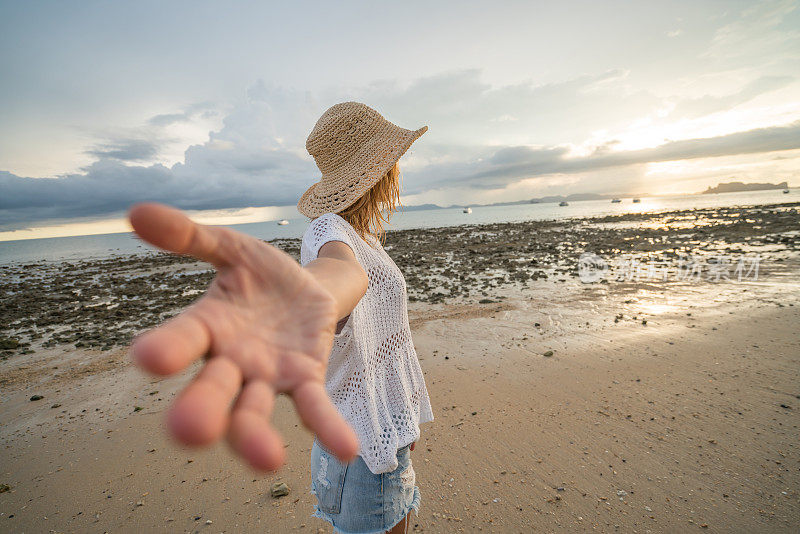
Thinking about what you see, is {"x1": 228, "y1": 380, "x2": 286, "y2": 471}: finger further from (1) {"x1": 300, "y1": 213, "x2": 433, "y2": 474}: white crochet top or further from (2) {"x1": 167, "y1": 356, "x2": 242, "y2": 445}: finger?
(1) {"x1": 300, "y1": 213, "x2": 433, "y2": 474}: white crochet top

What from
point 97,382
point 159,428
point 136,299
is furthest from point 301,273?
point 136,299

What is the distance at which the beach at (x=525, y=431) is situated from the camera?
10.4ft

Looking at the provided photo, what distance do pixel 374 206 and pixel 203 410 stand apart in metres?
1.60

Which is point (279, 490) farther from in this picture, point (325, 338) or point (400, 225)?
point (400, 225)

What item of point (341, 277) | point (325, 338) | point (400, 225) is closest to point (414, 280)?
point (341, 277)

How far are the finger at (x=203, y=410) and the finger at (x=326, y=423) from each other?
0.15 meters

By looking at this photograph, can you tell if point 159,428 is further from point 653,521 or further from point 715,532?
point 715,532

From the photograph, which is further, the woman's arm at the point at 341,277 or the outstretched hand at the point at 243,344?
the woman's arm at the point at 341,277

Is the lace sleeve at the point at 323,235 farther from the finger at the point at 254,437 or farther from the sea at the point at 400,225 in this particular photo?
the sea at the point at 400,225

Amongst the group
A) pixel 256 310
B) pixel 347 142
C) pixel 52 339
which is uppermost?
pixel 347 142

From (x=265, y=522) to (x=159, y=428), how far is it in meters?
2.45

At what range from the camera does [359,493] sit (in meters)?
1.88

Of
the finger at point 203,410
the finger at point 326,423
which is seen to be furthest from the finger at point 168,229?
the finger at point 326,423

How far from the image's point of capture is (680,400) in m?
4.47
